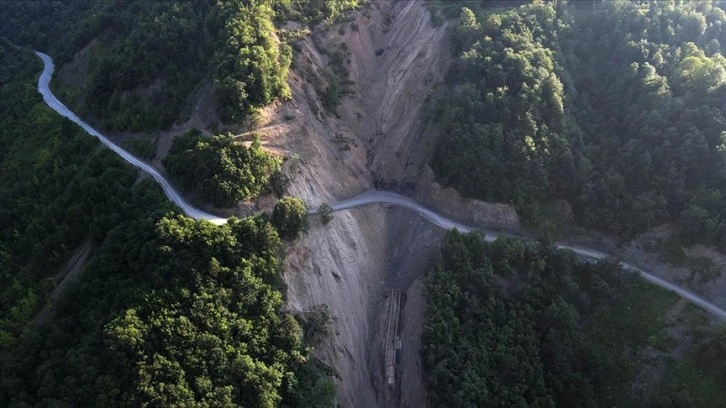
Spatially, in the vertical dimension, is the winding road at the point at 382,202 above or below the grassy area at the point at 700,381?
above

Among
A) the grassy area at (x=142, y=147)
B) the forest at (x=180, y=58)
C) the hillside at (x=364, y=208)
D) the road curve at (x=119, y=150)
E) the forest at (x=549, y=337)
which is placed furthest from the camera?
the forest at (x=180, y=58)

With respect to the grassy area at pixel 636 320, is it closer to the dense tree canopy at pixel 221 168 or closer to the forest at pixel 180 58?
the dense tree canopy at pixel 221 168

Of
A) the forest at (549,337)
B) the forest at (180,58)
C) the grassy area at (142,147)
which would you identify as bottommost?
the forest at (549,337)

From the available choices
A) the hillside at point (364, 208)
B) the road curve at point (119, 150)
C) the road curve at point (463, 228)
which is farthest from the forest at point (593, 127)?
the road curve at point (119, 150)

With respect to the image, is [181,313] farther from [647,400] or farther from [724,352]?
[724,352]

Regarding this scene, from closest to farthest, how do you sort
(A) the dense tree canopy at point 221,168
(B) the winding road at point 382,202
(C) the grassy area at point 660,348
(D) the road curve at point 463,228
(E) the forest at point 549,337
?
(E) the forest at point 549,337
(C) the grassy area at point 660,348
(A) the dense tree canopy at point 221,168
(B) the winding road at point 382,202
(D) the road curve at point 463,228

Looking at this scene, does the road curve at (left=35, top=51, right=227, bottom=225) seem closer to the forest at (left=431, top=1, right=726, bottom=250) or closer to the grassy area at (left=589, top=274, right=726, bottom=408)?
the forest at (left=431, top=1, right=726, bottom=250)

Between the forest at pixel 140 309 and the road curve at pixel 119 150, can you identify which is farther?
the road curve at pixel 119 150
